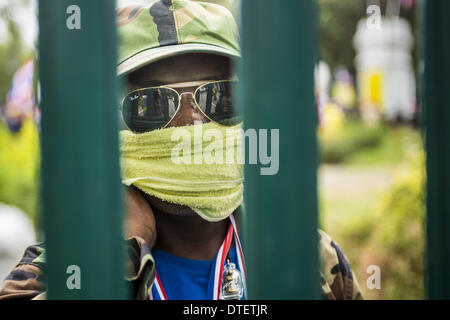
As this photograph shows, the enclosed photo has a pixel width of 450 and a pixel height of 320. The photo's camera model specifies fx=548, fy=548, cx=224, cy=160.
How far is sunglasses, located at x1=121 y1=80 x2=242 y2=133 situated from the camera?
161 cm

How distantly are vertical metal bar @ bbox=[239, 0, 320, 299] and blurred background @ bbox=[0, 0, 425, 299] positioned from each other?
14.4ft

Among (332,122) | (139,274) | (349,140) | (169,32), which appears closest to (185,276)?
(139,274)

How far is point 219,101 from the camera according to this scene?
1.64 meters

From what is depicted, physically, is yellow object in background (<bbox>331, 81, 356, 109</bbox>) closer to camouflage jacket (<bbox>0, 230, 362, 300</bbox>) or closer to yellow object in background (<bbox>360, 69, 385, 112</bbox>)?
yellow object in background (<bbox>360, 69, 385, 112</bbox>)

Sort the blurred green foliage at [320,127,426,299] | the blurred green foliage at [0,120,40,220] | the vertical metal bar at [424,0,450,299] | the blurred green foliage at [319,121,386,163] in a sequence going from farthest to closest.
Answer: the blurred green foliage at [319,121,386,163] < the blurred green foliage at [0,120,40,220] < the blurred green foliage at [320,127,426,299] < the vertical metal bar at [424,0,450,299]

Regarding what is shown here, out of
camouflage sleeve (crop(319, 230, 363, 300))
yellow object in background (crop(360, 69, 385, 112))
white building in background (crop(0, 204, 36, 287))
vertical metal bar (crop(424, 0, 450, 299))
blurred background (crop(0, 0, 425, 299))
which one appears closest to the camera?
vertical metal bar (crop(424, 0, 450, 299))

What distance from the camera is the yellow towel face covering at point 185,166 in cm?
161

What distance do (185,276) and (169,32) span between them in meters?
Answer: 0.74

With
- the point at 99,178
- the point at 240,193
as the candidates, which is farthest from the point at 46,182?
the point at 240,193

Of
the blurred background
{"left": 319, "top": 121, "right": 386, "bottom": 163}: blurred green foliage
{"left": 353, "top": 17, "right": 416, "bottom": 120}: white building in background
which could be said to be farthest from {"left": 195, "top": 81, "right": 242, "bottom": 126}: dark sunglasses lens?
{"left": 353, "top": 17, "right": 416, "bottom": 120}: white building in background

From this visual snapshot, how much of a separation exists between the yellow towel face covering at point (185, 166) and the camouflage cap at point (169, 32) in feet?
0.73

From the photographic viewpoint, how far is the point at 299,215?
72cm
